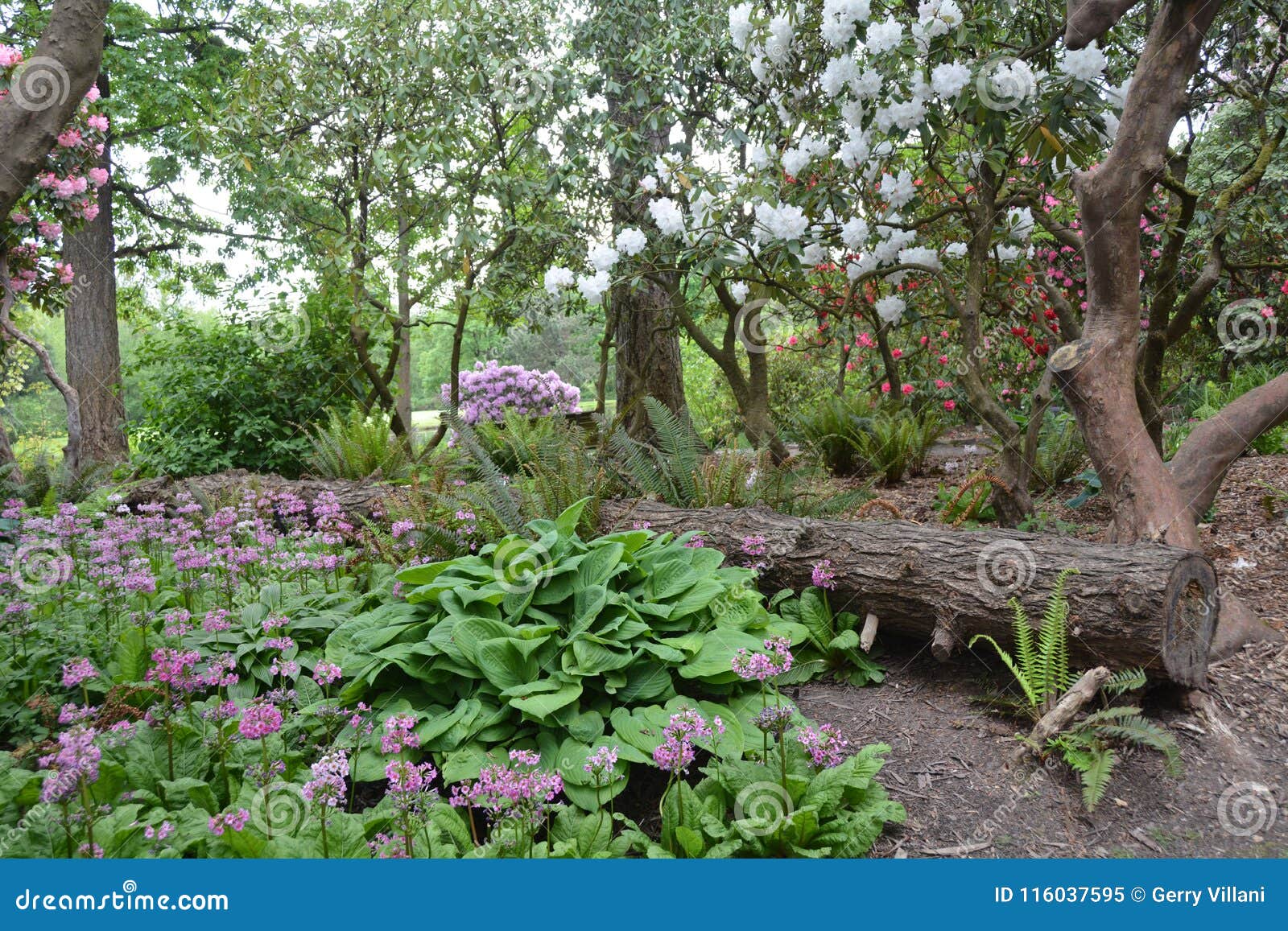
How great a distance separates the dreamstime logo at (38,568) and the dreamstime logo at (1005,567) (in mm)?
3395

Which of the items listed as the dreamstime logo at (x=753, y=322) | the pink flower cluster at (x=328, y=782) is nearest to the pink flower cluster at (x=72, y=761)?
the pink flower cluster at (x=328, y=782)

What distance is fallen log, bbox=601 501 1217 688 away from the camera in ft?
8.33

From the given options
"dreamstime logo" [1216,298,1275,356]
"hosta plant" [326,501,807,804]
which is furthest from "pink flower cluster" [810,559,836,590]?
"dreamstime logo" [1216,298,1275,356]

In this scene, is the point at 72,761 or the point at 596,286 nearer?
the point at 72,761

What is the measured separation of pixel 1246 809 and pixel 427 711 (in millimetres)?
2323

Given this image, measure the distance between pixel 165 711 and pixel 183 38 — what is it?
11.1 meters

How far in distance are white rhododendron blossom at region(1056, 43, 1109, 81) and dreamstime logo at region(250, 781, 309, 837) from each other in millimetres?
3525

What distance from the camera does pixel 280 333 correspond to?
23.2 feet

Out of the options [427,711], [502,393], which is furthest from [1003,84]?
[502,393]

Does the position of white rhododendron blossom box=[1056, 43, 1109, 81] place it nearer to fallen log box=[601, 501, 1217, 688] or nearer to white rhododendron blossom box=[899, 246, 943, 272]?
white rhododendron blossom box=[899, 246, 943, 272]

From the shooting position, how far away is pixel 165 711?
84.4 inches

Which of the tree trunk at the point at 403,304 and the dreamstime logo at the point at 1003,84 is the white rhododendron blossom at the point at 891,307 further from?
the tree trunk at the point at 403,304

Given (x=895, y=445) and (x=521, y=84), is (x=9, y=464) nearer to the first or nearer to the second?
(x=521, y=84)

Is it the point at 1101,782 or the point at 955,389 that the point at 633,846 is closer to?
the point at 1101,782
